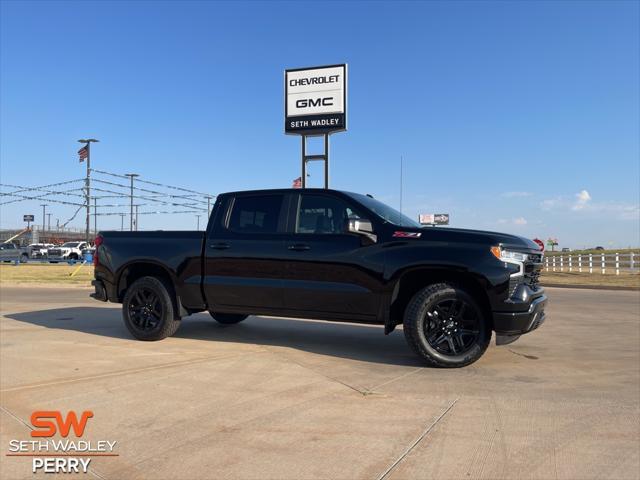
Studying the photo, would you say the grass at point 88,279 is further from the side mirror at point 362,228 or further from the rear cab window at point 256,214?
the side mirror at point 362,228

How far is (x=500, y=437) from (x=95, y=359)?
4247 mm

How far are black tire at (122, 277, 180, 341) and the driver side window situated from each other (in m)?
2.04

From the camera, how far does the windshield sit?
5.84m

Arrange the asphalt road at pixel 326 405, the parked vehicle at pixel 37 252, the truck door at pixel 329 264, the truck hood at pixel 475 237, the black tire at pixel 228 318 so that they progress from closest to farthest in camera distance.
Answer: the asphalt road at pixel 326 405, the truck hood at pixel 475 237, the truck door at pixel 329 264, the black tire at pixel 228 318, the parked vehicle at pixel 37 252

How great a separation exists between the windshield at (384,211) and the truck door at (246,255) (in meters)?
0.96

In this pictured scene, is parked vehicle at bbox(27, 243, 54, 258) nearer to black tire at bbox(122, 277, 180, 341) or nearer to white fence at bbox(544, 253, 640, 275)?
white fence at bbox(544, 253, 640, 275)

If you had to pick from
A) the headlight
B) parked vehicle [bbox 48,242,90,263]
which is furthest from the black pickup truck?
parked vehicle [bbox 48,242,90,263]

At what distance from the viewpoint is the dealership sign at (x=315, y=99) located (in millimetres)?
21219

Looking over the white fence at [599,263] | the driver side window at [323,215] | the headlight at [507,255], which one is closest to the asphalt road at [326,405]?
the headlight at [507,255]

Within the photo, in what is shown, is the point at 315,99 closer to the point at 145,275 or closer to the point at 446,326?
the point at 145,275

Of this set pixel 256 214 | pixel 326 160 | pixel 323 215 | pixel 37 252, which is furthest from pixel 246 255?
pixel 37 252

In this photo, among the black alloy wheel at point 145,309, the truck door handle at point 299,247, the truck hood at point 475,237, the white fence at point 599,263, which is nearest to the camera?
the truck hood at point 475,237

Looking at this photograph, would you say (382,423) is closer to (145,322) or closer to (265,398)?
(265,398)

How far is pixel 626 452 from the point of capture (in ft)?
10.4
